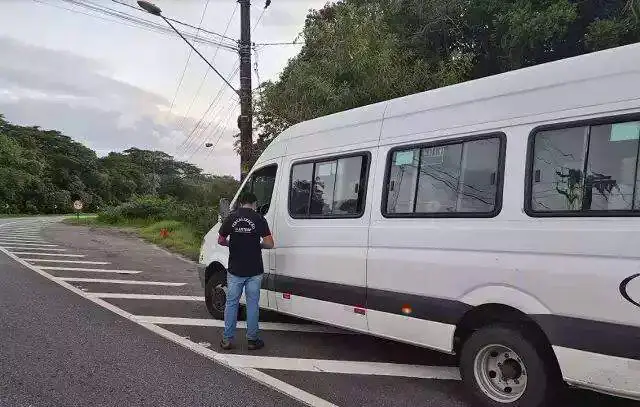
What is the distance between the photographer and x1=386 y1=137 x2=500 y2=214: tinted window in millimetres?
4227

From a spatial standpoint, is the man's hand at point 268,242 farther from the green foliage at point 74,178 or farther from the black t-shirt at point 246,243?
the green foliage at point 74,178

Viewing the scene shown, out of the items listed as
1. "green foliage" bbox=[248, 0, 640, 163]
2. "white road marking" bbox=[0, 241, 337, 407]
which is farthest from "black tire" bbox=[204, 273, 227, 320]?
"green foliage" bbox=[248, 0, 640, 163]

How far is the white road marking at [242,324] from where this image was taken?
6.70m

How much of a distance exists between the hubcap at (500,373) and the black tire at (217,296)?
3.74m

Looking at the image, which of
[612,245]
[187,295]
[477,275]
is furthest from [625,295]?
[187,295]

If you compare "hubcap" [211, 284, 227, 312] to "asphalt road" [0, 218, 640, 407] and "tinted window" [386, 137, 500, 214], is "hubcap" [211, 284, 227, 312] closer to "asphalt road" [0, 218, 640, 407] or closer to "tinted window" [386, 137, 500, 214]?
"asphalt road" [0, 218, 640, 407]

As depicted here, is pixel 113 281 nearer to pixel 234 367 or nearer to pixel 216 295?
pixel 216 295

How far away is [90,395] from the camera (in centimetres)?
434

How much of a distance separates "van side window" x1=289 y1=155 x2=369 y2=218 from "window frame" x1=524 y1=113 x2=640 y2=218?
167 cm

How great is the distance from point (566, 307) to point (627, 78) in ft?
5.05

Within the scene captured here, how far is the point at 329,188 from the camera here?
18.6ft

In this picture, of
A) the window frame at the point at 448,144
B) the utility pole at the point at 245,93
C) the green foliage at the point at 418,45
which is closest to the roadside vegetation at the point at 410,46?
the green foliage at the point at 418,45

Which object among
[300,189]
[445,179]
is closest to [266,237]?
[300,189]

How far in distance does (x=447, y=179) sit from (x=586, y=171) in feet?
3.71
